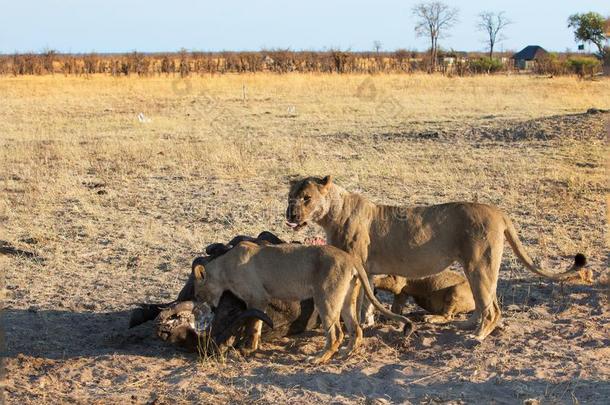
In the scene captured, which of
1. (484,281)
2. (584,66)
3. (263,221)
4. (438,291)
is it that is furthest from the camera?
(584,66)

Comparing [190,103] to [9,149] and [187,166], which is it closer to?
[9,149]

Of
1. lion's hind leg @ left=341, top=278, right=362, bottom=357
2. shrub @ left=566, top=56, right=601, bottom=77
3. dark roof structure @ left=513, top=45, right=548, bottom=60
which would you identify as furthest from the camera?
dark roof structure @ left=513, top=45, right=548, bottom=60

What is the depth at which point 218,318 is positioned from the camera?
6871mm

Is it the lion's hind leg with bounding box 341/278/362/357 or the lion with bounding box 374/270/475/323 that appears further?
the lion with bounding box 374/270/475/323

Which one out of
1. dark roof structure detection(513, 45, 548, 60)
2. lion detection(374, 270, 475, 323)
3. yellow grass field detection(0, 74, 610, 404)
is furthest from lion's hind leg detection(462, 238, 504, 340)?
dark roof structure detection(513, 45, 548, 60)

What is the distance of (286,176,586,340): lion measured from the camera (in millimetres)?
7051

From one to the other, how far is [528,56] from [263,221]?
64.4m

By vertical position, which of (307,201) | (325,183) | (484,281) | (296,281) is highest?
(325,183)

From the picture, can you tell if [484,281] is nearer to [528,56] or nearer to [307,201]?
[307,201]

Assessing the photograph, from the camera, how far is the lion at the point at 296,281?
6.52 meters

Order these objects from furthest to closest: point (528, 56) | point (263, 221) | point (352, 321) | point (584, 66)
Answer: point (528, 56)
point (584, 66)
point (263, 221)
point (352, 321)

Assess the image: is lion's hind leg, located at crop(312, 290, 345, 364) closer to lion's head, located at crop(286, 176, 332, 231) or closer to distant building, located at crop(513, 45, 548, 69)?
lion's head, located at crop(286, 176, 332, 231)

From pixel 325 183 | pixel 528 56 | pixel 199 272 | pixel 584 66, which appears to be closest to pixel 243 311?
pixel 199 272

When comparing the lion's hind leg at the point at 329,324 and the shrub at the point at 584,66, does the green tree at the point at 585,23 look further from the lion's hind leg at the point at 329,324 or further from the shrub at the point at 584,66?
the lion's hind leg at the point at 329,324
